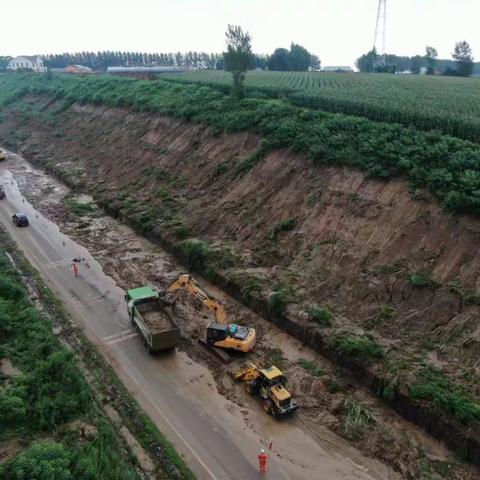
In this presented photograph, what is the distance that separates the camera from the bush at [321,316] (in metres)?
23.0

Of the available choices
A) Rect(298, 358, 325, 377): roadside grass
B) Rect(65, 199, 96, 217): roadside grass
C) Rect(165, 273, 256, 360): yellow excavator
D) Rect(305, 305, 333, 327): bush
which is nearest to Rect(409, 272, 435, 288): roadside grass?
Rect(305, 305, 333, 327): bush

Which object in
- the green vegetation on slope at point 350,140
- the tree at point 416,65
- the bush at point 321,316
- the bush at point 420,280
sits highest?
the tree at point 416,65

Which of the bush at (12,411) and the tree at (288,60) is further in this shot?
the tree at (288,60)

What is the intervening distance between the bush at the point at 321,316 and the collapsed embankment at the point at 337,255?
63mm

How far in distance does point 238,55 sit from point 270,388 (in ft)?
128

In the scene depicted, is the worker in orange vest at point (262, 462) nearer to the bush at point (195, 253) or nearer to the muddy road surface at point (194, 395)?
the muddy road surface at point (194, 395)

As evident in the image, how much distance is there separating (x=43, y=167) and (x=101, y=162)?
9.45m

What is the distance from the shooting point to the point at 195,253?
99.5 ft

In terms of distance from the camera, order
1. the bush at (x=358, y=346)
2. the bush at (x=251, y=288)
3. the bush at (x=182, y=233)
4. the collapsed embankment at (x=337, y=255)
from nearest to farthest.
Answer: the collapsed embankment at (x=337, y=255) < the bush at (x=358, y=346) < the bush at (x=251, y=288) < the bush at (x=182, y=233)

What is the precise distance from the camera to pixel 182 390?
794 inches

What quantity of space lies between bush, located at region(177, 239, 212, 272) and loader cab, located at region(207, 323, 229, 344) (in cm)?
784

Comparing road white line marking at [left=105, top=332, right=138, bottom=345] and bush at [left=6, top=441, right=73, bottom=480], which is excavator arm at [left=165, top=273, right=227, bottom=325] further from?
bush at [left=6, top=441, right=73, bottom=480]

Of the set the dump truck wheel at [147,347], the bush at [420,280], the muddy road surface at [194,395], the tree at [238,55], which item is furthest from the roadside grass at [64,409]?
the tree at [238,55]

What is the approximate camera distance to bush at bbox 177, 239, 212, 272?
2992 centimetres
